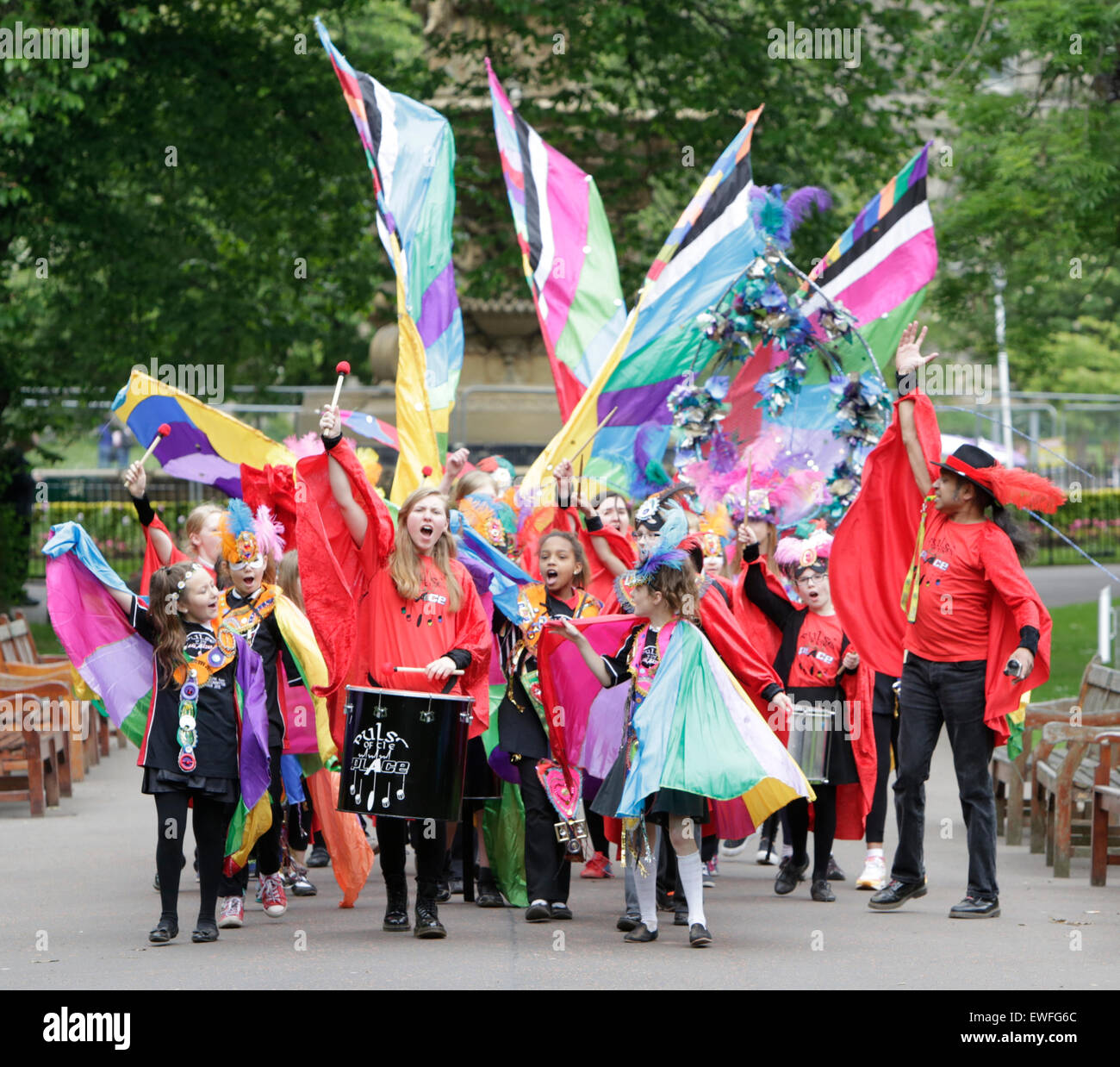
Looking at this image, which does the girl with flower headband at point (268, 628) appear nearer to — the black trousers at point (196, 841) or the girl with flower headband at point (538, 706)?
the black trousers at point (196, 841)

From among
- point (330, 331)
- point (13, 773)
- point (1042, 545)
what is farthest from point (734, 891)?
point (1042, 545)

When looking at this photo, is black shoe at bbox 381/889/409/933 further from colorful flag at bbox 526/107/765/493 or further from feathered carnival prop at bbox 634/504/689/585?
colorful flag at bbox 526/107/765/493

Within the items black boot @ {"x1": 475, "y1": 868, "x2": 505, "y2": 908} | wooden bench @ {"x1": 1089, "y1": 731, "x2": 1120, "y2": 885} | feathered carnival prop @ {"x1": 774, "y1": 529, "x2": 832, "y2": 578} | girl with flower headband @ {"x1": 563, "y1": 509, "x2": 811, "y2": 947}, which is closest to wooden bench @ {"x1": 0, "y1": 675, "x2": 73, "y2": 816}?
black boot @ {"x1": 475, "y1": 868, "x2": 505, "y2": 908}

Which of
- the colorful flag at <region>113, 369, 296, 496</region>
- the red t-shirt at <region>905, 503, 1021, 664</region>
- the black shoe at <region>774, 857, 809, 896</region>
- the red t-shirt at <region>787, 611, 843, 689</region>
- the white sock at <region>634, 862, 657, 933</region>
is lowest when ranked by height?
the black shoe at <region>774, 857, 809, 896</region>

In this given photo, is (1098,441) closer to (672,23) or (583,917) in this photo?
(672,23)

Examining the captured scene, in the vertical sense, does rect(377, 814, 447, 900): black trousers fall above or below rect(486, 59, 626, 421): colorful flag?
below

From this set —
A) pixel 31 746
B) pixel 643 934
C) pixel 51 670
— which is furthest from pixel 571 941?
pixel 51 670

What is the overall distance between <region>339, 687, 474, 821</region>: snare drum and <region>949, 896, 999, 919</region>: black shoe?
89.9 inches

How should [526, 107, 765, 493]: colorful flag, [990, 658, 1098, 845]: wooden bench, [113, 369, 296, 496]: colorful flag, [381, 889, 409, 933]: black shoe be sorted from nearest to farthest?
[381, 889, 409, 933]: black shoe → [113, 369, 296, 496]: colorful flag → [990, 658, 1098, 845]: wooden bench → [526, 107, 765, 493]: colorful flag

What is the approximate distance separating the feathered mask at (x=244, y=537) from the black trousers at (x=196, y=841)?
1.18 m

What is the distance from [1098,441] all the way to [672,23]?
16095 mm

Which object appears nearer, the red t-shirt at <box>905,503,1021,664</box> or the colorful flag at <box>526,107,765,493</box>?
the red t-shirt at <box>905,503,1021,664</box>

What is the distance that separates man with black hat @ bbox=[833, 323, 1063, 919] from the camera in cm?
726

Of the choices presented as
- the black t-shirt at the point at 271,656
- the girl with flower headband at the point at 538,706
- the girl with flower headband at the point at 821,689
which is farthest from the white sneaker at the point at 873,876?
the black t-shirt at the point at 271,656
